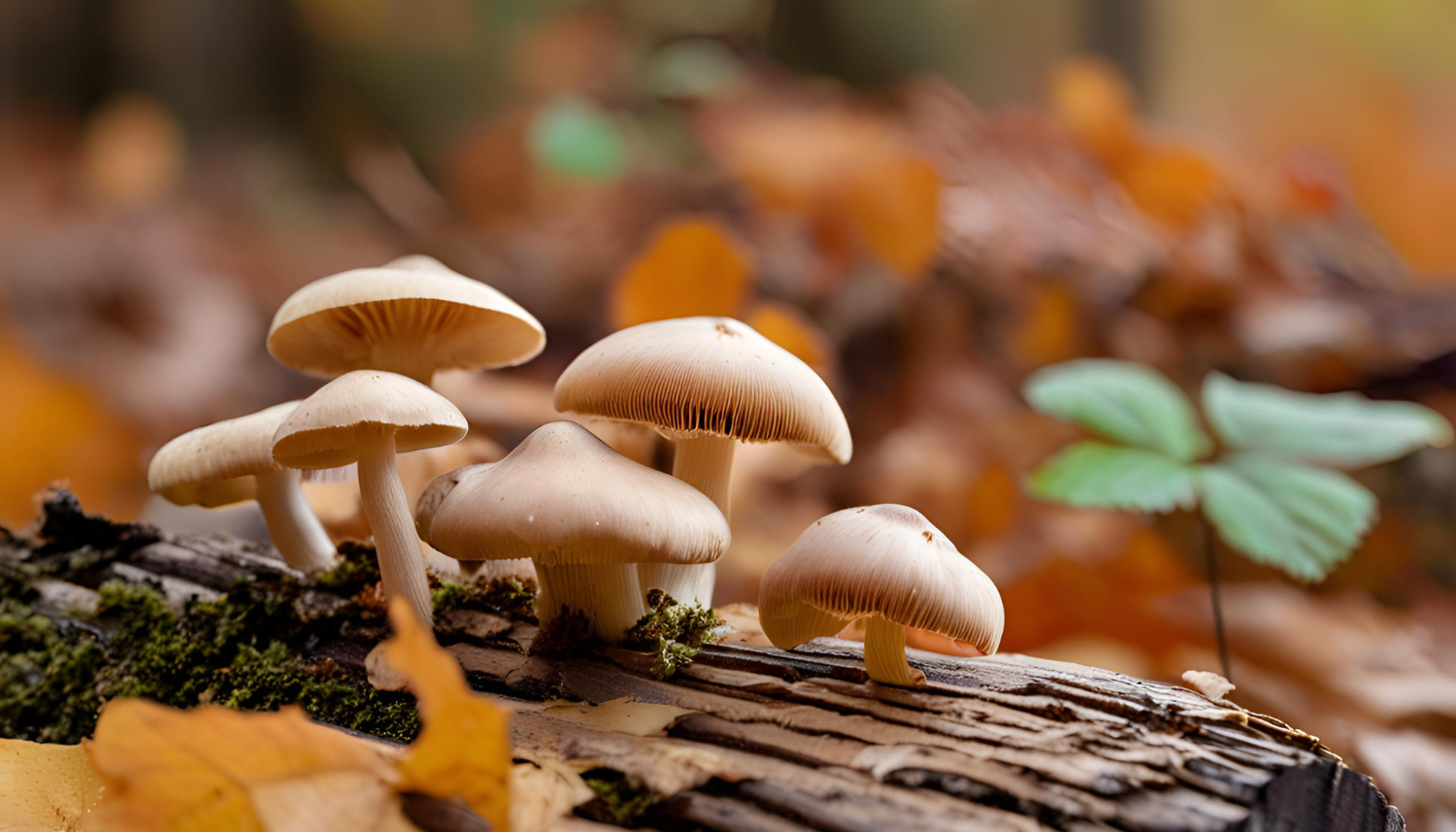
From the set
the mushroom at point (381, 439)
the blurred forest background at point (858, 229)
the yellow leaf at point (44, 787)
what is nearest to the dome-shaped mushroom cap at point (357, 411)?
the mushroom at point (381, 439)

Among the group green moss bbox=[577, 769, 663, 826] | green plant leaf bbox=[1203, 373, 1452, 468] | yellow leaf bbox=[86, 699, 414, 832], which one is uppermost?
green plant leaf bbox=[1203, 373, 1452, 468]

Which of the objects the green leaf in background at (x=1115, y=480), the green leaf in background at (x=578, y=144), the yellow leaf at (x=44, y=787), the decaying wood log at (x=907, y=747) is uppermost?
the green leaf in background at (x=578, y=144)

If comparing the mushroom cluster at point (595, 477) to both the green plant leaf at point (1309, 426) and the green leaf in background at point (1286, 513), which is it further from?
the green plant leaf at point (1309, 426)

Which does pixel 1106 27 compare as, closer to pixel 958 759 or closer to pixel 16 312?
pixel 958 759

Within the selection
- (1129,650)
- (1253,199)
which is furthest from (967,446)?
(1253,199)

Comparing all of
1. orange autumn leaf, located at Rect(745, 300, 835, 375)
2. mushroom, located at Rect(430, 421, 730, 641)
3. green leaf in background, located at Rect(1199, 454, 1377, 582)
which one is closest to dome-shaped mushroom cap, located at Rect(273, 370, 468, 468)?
mushroom, located at Rect(430, 421, 730, 641)

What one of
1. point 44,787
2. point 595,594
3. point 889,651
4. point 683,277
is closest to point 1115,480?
point 889,651

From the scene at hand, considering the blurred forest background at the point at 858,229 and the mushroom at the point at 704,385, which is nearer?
the mushroom at the point at 704,385

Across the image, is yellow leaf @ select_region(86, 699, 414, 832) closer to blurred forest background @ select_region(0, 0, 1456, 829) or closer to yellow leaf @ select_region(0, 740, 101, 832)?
yellow leaf @ select_region(0, 740, 101, 832)
